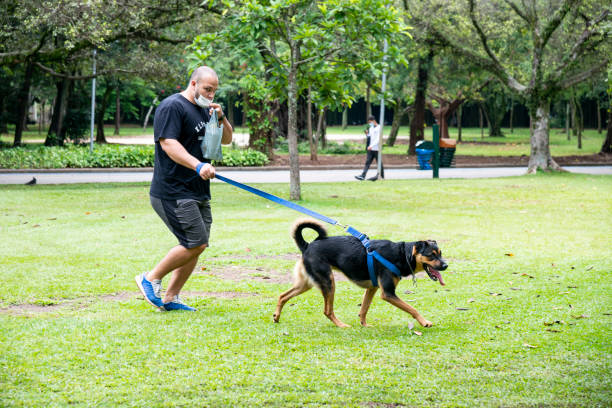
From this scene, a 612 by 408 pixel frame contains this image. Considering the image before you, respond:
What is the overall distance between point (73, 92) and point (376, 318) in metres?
31.5

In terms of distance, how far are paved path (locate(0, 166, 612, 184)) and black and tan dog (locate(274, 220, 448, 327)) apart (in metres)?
14.6

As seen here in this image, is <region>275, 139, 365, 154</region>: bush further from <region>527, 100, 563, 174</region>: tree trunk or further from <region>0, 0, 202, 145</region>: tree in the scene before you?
<region>0, 0, 202, 145</region>: tree

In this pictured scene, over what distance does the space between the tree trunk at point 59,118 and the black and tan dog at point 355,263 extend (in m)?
27.2

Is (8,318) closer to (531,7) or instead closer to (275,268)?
(275,268)

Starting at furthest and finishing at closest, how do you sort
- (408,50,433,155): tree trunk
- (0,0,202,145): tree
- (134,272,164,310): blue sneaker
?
(408,50,433,155): tree trunk, (0,0,202,145): tree, (134,272,164,310): blue sneaker

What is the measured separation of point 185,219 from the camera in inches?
221

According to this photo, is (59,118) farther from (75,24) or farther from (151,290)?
(151,290)

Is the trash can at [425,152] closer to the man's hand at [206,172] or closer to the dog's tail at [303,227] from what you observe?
the dog's tail at [303,227]

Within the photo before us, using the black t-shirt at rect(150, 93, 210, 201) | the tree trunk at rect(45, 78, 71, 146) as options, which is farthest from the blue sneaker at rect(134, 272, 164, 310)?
the tree trunk at rect(45, 78, 71, 146)

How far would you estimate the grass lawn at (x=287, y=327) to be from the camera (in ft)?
13.6

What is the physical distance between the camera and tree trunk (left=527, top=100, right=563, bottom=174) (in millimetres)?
22641

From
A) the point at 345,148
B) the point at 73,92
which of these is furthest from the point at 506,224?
the point at 73,92

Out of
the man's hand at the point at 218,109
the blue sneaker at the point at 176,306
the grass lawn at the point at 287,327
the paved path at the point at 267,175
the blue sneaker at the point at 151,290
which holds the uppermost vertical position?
the man's hand at the point at 218,109

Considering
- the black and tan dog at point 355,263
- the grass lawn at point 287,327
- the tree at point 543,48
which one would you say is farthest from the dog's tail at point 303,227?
the tree at point 543,48
